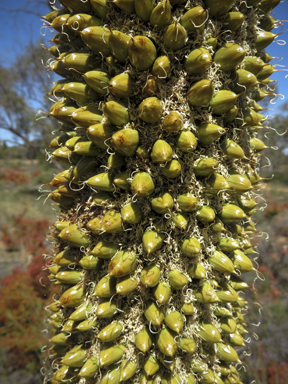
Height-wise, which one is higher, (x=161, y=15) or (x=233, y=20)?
(x=233, y=20)

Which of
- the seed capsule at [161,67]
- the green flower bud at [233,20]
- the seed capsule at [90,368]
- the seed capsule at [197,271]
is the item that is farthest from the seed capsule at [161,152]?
the seed capsule at [90,368]

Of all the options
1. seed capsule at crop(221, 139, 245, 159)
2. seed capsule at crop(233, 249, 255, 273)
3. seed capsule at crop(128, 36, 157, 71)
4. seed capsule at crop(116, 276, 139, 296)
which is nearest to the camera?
seed capsule at crop(128, 36, 157, 71)

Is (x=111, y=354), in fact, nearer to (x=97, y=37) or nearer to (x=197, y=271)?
(x=197, y=271)

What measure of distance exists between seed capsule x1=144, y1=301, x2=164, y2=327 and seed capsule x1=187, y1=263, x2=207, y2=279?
0.20m

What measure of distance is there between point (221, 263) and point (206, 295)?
15cm

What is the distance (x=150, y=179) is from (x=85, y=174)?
345 mm

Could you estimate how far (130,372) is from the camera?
3.55 ft

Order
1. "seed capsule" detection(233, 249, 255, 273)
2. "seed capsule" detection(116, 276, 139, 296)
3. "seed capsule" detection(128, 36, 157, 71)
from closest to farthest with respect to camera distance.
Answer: "seed capsule" detection(128, 36, 157, 71) < "seed capsule" detection(116, 276, 139, 296) < "seed capsule" detection(233, 249, 255, 273)

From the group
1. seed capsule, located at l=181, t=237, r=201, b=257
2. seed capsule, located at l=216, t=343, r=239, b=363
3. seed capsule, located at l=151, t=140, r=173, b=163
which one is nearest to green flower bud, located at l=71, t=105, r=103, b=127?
seed capsule, located at l=151, t=140, r=173, b=163

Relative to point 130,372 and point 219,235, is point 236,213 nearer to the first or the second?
point 219,235

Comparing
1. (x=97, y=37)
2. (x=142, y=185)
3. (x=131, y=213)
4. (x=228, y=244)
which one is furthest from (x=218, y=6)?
(x=228, y=244)

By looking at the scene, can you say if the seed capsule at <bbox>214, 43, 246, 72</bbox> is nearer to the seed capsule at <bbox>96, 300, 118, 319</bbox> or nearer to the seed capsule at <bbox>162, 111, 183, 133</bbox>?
the seed capsule at <bbox>162, 111, 183, 133</bbox>

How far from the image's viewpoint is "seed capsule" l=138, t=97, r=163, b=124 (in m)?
0.95

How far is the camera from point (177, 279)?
1.03m
